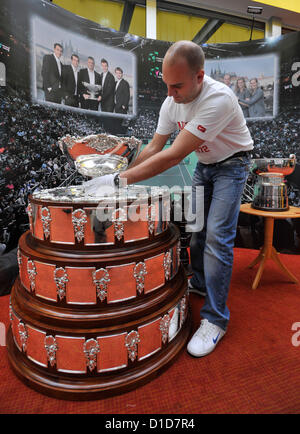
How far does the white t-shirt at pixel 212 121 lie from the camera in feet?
4.02

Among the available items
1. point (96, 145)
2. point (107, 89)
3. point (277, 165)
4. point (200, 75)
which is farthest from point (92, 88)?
point (277, 165)

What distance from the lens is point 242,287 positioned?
2.28 meters

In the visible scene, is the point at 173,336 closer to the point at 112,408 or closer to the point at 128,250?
the point at 112,408

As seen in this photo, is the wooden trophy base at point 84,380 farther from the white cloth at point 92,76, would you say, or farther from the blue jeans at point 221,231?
the white cloth at point 92,76

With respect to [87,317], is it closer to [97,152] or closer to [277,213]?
[97,152]

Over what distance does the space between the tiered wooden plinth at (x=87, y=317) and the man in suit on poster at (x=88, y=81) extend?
5.30ft

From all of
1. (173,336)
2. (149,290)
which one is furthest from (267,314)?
(149,290)

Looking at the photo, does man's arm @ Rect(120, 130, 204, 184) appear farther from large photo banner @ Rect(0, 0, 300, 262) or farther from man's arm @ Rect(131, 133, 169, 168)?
large photo banner @ Rect(0, 0, 300, 262)

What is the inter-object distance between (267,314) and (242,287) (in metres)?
0.43

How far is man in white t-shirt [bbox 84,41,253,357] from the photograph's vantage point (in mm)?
1212

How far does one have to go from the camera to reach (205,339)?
146 centimetres

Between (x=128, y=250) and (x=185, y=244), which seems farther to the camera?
(x=185, y=244)
